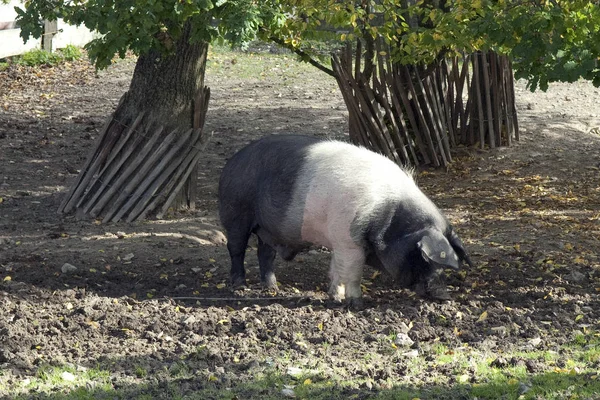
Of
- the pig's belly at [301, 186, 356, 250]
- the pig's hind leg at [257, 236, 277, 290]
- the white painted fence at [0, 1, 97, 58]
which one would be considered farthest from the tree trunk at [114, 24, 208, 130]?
the white painted fence at [0, 1, 97, 58]

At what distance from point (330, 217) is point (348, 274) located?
1.52ft

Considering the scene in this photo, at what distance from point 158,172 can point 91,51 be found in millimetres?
1697

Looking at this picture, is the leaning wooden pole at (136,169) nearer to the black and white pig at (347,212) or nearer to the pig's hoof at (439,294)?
the black and white pig at (347,212)

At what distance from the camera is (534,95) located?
16016 mm

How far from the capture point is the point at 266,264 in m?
7.52

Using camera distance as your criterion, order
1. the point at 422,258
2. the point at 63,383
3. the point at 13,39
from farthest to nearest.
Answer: the point at 13,39, the point at 422,258, the point at 63,383

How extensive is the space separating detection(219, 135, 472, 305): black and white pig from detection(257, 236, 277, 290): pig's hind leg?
170 mm

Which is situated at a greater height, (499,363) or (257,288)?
(499,363)

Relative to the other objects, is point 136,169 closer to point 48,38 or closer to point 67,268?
point 67,268

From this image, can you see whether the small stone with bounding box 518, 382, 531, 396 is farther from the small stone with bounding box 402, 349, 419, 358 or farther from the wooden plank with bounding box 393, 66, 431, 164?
the wooden plank with bounding box 393, 66, 431, 164

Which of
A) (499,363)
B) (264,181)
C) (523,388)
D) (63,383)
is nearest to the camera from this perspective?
(523,388)

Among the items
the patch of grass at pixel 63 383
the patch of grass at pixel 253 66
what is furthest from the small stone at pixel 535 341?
the patch of grass at pixel 253 66

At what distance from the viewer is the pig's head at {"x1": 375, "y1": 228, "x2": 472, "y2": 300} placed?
6.58 meters

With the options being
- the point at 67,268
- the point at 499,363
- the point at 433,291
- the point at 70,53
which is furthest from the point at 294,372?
the point at 70,53
